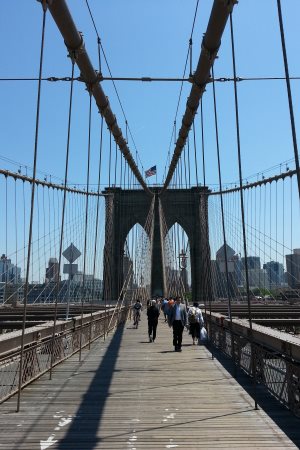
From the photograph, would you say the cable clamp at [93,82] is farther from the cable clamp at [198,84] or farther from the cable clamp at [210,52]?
the cable clamp at [210,52]

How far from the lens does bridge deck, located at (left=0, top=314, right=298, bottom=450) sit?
11.1 ft

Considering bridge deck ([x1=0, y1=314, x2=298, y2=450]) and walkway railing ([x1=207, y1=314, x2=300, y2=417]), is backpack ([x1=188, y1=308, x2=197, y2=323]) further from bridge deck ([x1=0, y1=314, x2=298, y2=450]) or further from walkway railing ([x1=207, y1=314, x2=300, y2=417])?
bridge deck ([x1=0, y1=314, x2=298, y2=450])

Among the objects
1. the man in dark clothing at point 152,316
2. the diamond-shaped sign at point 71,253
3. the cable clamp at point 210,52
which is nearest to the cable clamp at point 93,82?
the cable clamp at point 210,52

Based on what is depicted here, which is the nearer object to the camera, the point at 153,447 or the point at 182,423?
the point at 153,447

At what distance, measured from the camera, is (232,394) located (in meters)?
5.00

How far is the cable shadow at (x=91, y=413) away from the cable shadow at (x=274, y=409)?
4.66 feet

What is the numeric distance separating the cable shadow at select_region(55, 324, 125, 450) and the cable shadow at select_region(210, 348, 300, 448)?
1.42 meters

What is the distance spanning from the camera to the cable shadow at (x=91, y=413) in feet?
11.1

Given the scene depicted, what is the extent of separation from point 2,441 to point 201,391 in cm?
240

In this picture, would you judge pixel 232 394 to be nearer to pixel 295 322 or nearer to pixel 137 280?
pixel 295 322

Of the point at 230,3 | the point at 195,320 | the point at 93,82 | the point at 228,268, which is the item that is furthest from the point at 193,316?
the point at 230,3

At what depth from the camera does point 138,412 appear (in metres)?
4.25

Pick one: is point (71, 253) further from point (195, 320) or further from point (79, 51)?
point (79, 51)

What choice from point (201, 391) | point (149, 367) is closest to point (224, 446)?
point (201, 391)
